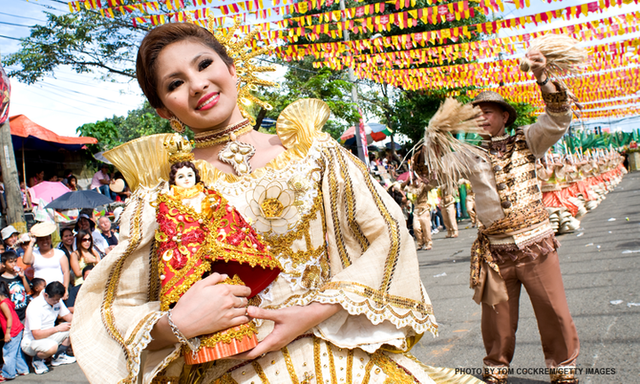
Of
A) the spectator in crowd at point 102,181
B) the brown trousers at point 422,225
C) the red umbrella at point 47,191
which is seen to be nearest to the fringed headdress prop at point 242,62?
the brown trousers at point 422,225

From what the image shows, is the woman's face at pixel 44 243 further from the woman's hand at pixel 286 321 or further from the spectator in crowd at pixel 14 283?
the woman's hand at pixel 286 321

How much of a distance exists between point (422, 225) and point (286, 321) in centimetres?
1077

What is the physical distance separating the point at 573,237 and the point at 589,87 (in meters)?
13.4

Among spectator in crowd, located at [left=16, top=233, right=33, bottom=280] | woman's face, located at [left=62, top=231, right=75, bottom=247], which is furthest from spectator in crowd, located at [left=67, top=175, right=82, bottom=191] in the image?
woman's face, located at [left=62, top=231, right=75, bottom=247]

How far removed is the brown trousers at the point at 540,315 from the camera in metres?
3.35

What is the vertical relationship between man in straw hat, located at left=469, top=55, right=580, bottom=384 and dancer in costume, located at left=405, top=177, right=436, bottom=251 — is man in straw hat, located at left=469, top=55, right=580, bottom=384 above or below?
above

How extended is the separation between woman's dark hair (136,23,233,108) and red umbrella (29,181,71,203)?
413 inches

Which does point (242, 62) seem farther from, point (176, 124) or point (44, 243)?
point (44, 243)

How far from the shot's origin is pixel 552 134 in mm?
3346

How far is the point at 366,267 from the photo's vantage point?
4.97 feet

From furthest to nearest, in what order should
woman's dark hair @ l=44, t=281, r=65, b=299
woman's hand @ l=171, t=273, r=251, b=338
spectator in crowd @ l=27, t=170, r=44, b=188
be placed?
spectator in crowd @ l=27, t=170, r=44, b=188
woman's dark hair @ l=44, t=281, r=65, b=299
woman's hand @ l=171, t=273, r=251, b=338

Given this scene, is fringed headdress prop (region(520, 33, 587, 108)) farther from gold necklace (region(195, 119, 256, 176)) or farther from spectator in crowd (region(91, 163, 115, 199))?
spectator in crowd (region(91, 163, 115, 199))

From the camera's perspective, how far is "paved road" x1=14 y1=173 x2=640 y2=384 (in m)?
3.79

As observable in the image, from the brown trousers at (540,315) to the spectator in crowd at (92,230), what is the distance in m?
6.23
